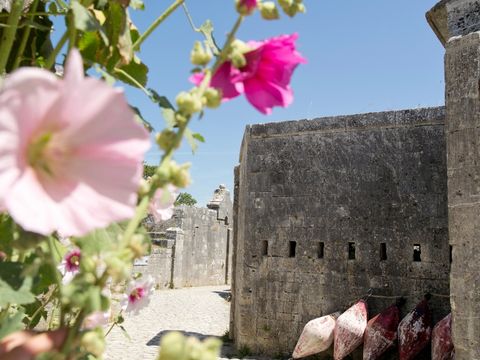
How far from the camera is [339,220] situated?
709 cm

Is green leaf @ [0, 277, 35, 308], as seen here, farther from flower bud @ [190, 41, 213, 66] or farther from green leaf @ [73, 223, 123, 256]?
flower bud @ [190, 41, 213, 66]

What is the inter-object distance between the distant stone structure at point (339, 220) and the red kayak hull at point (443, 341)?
49 cm

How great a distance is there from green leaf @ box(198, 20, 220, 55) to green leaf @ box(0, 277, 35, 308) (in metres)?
0.35

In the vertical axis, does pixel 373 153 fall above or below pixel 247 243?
above

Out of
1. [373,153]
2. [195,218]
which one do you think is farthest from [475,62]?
[195,218]

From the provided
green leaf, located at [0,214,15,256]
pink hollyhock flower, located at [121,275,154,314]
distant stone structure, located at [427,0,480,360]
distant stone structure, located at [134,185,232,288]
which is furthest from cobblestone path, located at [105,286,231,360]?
green leaf, located at [0,214,15,256]

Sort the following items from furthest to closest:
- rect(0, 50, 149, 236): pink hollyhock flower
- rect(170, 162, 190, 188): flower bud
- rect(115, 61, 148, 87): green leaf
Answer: rect(115, 61, 148, 87): green leaf
rect(170, 162, 190, 188): flower bud
rect(0, 50, 149, 236): pink hollyhock flower

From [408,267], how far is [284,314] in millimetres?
1903

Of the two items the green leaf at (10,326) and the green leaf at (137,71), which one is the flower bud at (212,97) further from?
the green leaf at (137,71)

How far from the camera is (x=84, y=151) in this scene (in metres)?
0.43

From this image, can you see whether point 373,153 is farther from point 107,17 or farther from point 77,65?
point 77,65

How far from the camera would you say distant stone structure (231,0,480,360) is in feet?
21.5

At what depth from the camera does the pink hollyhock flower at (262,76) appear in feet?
1.87

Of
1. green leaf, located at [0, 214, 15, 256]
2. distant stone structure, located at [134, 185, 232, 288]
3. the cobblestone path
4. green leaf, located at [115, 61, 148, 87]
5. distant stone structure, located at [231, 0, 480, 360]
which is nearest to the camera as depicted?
green leaf, located at [0, 214, 15, 256]
